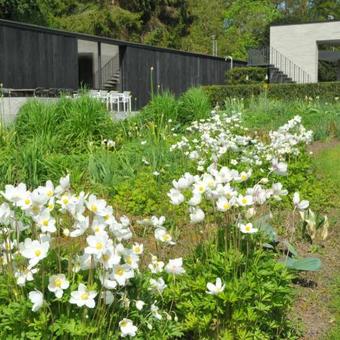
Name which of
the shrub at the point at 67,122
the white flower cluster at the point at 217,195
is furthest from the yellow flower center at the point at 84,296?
the shrub at the point at 67,122

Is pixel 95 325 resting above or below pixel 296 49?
below

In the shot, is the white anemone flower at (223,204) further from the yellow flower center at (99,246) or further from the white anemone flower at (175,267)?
the yellow flower center at (99,246)

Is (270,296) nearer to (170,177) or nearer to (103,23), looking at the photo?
(170,177)

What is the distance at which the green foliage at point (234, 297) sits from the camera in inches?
97.7

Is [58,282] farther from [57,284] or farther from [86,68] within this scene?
[86,68]

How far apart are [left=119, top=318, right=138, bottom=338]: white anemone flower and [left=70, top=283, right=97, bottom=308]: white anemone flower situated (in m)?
0.18

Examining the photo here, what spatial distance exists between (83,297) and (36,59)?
1350 centimetres

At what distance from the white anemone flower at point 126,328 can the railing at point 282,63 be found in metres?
24.6

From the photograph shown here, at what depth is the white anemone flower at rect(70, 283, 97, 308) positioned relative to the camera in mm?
1927

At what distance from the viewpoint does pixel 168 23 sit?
36.8m

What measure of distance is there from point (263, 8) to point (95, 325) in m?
41.7

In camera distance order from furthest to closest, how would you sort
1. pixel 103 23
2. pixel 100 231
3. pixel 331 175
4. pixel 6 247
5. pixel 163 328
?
pixel 103 23 < pixel 331 175 < pixel 163 328 < pixel 6 247 < pixel 100 231

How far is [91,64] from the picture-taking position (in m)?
25.6

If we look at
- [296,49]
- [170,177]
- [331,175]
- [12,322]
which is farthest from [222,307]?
[296,49]
